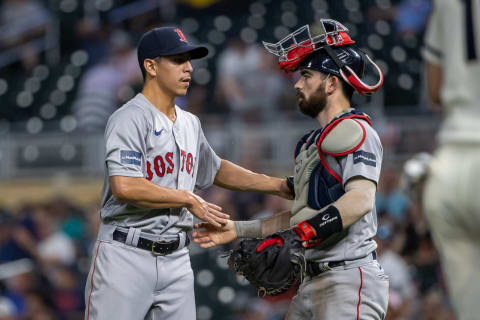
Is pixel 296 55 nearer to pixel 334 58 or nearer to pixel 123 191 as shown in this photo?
pixel 334 58

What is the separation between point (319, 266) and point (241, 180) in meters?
0.93

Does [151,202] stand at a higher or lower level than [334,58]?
lower

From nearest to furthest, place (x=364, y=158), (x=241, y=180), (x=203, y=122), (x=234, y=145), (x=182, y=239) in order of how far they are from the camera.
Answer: (x=364, y=158) < (x=182, y=239) < (x=241, y=180) < (x=234, y=145) < (x=203, y=122)

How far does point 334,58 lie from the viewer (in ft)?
13.1

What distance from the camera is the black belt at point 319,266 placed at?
12.7 feet

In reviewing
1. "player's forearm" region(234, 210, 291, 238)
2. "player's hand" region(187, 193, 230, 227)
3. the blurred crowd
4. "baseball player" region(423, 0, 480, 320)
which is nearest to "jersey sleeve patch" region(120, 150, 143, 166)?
"player's hand" region(187, 193, 230, 227)

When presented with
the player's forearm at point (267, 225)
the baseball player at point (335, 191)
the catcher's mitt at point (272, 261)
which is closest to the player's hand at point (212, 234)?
the baseball player at point (335, 191)

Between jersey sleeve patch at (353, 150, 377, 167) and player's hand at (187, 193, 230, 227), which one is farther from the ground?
jersey sleeve patch at (353, 150, 377, 167)

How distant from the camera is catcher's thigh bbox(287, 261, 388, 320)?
379cm

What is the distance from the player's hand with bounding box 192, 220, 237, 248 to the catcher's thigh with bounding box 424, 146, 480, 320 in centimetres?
183

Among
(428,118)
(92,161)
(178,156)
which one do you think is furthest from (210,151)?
(92,161)

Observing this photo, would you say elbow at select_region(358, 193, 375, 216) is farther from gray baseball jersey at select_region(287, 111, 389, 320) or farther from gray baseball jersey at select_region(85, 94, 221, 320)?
gray baseball jersey at select_region(85, 94, 221, 320)

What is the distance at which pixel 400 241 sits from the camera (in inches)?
290

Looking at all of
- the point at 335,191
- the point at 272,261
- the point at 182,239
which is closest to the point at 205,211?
the point at 182,239
